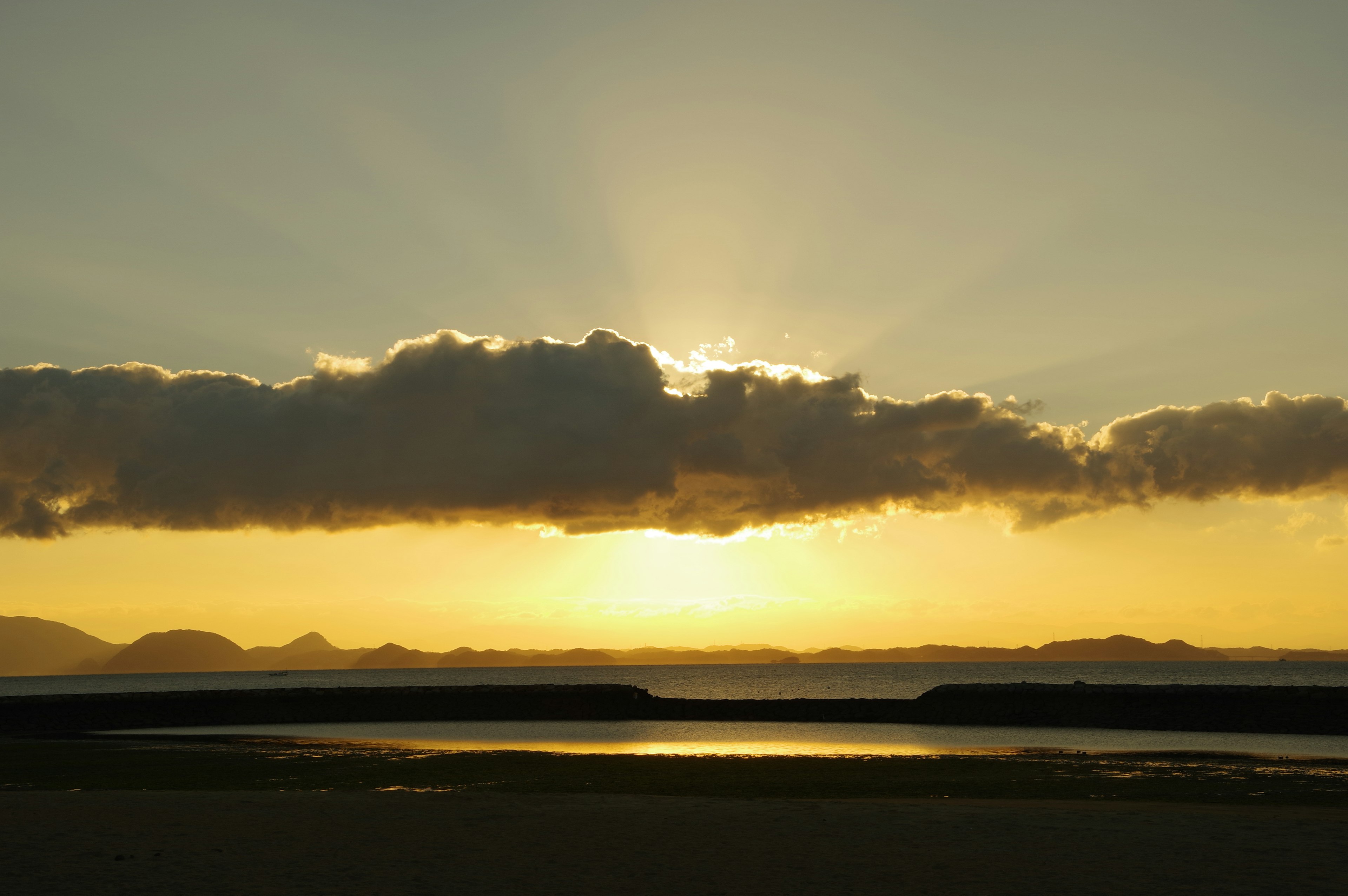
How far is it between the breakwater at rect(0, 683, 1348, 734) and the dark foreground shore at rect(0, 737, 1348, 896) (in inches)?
1154

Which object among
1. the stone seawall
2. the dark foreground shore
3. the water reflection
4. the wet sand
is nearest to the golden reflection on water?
the water reflection

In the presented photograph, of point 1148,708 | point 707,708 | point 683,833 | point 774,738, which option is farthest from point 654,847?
point 707,708

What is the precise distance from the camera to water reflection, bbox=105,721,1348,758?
42.3 metres

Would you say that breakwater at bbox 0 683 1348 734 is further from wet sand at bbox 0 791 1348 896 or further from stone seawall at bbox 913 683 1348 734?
wet sand at bbox 0 791 1348 896

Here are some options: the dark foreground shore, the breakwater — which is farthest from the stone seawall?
the dark foreground shore

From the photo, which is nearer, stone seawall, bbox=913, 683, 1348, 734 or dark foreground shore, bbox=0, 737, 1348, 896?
dark foreground shore, bbox=0, 737, 1348, 896

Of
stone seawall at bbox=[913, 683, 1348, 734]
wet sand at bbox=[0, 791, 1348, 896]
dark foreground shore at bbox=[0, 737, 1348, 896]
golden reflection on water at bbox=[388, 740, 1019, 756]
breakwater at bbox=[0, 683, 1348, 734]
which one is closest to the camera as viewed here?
wet sand at bbox=[0, 791, 1348, 896]

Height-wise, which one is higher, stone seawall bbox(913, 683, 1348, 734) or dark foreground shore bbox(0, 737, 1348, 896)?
dark foreground shore bbox(0, 737, 1348, 896)

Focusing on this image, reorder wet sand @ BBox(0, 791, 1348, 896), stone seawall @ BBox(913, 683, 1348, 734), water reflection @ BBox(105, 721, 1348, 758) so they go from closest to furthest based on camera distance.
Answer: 1. wet sand @ BBox(0, 791, 1348, 896)
2. water reflection @ BBox(105, 721, 1348, 758)
3. stone seawall @ BBox(913, 683, 1348, 734)

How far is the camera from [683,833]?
17328mm

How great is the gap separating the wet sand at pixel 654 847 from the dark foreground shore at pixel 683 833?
6cm

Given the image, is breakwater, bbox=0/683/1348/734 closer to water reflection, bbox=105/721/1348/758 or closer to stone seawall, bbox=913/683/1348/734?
stone seawall, bbox=913/683/1348/734

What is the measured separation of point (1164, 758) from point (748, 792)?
64.3 ft

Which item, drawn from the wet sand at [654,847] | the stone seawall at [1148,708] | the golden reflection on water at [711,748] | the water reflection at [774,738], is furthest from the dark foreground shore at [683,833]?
the stone seawall at [1148,708]
